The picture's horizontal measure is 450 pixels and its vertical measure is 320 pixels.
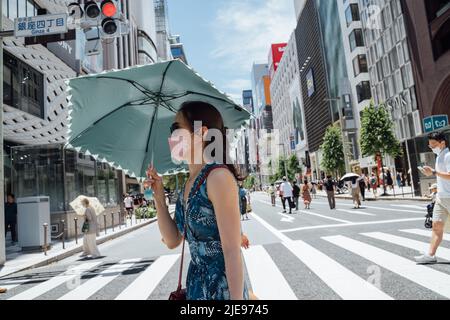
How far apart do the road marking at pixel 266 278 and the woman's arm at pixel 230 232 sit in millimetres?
3208

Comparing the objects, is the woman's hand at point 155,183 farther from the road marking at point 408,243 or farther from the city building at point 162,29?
the city building at point 162,29

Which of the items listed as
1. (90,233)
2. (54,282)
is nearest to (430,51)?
(90,233)

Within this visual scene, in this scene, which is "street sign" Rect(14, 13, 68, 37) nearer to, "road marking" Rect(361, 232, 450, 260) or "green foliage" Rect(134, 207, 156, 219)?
"road marking" Rect(361, 232, 450, 260)

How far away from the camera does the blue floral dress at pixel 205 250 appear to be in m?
1.68

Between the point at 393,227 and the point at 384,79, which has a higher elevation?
the point at 384,79

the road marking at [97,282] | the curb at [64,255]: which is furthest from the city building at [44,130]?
the road marking at [97,282]

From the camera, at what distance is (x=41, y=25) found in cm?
789

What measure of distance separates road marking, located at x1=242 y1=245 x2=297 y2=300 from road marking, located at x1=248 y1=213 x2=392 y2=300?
602 millimetres

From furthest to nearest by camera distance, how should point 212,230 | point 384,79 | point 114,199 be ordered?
point 384,79, point 114,199, point 212,230

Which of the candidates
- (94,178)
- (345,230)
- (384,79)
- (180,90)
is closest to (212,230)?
(180,90)

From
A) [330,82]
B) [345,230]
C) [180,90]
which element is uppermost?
[330,82]
